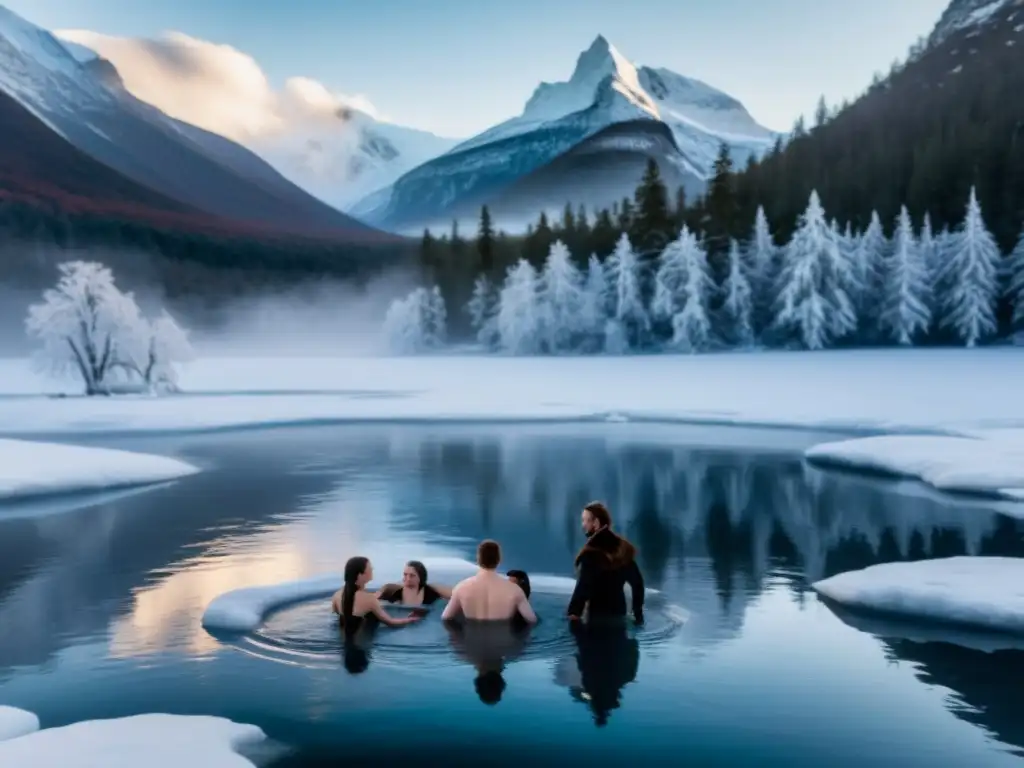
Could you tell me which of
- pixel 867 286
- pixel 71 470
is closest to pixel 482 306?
pixel 867 286

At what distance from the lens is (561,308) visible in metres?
101

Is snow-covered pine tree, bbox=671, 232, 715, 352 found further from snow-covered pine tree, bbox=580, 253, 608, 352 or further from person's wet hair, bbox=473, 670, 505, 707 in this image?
person's wet hair, bbox=473, 670, 505, 707

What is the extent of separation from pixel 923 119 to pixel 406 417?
128850 mm

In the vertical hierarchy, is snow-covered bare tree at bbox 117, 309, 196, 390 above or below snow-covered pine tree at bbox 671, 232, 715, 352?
below

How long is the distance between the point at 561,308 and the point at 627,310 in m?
7.47

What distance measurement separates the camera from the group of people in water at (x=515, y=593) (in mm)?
13977

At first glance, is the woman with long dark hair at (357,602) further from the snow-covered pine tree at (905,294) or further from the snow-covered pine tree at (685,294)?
the snow-covered pine tree at (905,294)

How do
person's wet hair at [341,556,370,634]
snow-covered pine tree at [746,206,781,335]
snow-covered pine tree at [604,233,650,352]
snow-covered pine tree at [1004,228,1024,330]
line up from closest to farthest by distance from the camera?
person's wet hair at [341,556,370,634], snow-covered pine tree at [1004,228,1024,330], snow-covered pine tree at [746,206,781,335], snow-covered pine tree at [604,233,650,352]

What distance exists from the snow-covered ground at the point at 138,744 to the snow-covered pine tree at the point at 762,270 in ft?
274

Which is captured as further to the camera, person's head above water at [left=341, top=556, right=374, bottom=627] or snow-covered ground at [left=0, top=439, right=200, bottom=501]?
snow-covered ground at [left=0, top=439, right=200, bottom=501]

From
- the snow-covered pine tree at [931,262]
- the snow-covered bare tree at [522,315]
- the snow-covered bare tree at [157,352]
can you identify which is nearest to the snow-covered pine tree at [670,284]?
the snow-covered bare tree at [522,315]

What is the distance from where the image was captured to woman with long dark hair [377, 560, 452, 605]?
15266 mm

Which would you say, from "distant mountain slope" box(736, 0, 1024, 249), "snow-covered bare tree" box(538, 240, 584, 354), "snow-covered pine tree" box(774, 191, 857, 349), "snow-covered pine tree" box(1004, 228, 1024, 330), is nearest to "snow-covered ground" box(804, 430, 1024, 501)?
"snow-covered pine tree" box(774, 191, 857, 349)

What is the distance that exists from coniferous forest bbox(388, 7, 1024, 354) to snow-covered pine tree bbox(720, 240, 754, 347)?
115 millimetres
